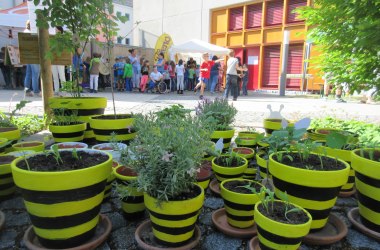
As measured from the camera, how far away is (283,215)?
4.47ft

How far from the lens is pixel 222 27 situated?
17156 mm

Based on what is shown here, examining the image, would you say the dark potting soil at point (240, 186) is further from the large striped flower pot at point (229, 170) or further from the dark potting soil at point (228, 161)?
the dark potting soil at point (228, 161)

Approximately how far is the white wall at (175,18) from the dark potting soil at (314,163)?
15.9 meters

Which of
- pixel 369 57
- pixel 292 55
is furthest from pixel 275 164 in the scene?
pixel 292 55

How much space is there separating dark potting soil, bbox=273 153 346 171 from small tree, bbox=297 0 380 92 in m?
1.05

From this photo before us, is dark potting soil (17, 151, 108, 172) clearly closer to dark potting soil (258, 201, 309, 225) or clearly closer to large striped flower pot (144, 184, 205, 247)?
large striped flower pot (144, 184, 205, 247)

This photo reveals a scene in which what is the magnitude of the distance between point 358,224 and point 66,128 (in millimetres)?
2420

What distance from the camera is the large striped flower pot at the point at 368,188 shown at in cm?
157

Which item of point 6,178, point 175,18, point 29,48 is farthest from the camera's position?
point 175,18

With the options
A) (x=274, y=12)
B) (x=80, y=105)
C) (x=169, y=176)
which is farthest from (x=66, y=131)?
(x=274, y=12)

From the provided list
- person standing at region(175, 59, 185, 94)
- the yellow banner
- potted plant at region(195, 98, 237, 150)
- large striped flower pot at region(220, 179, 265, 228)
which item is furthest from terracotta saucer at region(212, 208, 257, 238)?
the yellow banner

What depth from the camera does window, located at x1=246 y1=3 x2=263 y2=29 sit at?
51.1ft

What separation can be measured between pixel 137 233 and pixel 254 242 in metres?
0.63

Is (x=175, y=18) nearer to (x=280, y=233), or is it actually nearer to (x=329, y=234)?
(x=329, y=234)
